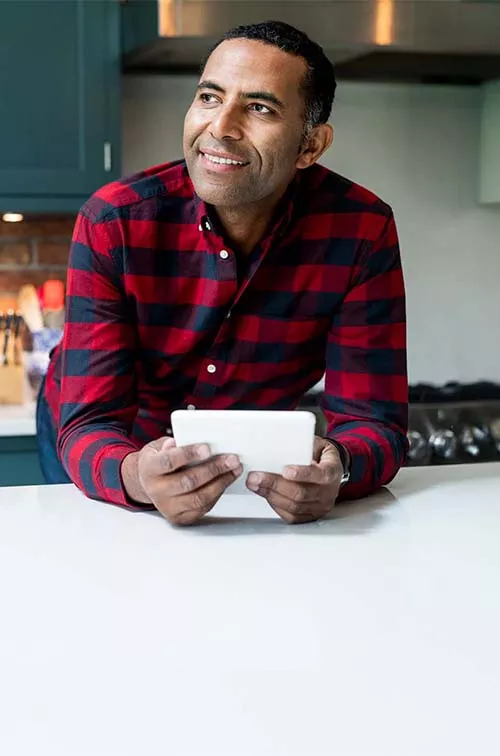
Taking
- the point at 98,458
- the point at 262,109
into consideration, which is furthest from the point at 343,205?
the point at 98,458

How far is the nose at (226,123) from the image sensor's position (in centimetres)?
151

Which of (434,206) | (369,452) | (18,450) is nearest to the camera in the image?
(369,452)

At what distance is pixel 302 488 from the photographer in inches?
50.1

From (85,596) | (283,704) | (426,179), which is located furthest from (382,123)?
(283,704)

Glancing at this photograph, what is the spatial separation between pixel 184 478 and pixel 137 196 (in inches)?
20.5

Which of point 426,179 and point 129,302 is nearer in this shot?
point 129,302

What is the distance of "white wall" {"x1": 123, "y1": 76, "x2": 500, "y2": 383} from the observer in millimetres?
3176

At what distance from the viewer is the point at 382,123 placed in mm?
3186

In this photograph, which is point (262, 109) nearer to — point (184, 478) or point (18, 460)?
point (184, 478)

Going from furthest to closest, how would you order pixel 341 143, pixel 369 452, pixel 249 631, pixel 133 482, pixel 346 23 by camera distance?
pixel 341 143, pixel 346 23, pixel 369 452, pixel 133 482, pixel 249 631

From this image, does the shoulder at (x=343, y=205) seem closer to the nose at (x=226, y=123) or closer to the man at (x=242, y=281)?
the man at (x=242, y=281)

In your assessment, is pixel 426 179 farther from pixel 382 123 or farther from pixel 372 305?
pixel 372 305

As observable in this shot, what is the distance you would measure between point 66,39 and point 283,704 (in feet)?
7.28

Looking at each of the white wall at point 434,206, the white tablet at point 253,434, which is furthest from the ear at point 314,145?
the white wall at point 434,206
